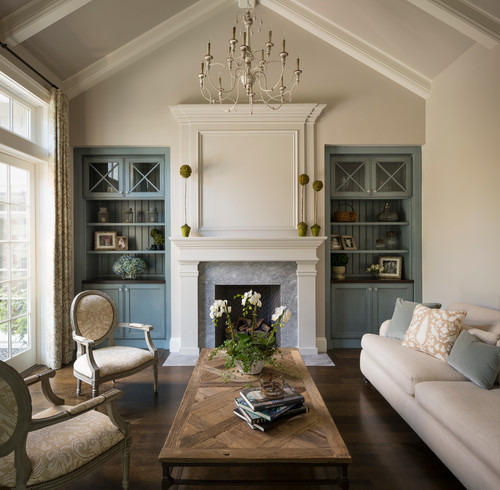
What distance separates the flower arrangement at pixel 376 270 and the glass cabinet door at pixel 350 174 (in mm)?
948

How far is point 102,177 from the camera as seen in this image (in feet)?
14.2

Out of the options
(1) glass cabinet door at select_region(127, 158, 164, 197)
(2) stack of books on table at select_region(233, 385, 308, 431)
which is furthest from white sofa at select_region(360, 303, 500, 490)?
(1) glass cabinet door at select_region(127, 158, 164, 197)

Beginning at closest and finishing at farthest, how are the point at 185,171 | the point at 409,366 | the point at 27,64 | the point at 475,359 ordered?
the point at 475,359, the point at 409,366, the point at 27,64, the point at 185,171

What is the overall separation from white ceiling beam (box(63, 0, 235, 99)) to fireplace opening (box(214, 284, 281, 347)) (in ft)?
9.49

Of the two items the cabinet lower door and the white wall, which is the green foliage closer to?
the cabinet lower door

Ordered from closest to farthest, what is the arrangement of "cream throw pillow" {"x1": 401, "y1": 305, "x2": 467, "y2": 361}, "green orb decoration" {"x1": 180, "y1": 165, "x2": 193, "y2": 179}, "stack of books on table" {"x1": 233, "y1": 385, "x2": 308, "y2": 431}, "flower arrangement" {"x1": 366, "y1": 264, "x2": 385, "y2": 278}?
"stack of books on table" {"x1": 233, "y1": 385, "x2": 308, "y2": 431} < "cream throw pillow" {"x1": 401, "y1": 305, "x2": 467, "y2": 361} < "green orb decoration" {"x1": 180, "y1": 165, "x2": 193, "y2": 179} < "flower arrangement" {"x1": 366, "y1": 264, "x2": 385, "y2": 278}

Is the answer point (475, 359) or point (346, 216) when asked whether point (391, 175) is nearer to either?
point (346, 216)

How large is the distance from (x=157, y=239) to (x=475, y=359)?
3.50 meters

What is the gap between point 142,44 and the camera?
4012mm

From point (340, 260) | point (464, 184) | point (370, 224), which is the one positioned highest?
point (464, 184)

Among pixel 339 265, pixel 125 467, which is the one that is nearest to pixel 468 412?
pixel 125 467

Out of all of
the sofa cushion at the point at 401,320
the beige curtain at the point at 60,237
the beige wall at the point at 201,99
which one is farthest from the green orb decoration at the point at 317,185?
the beige curtain at the point at 60,237

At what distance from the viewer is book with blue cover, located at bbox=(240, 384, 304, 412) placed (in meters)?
1.80

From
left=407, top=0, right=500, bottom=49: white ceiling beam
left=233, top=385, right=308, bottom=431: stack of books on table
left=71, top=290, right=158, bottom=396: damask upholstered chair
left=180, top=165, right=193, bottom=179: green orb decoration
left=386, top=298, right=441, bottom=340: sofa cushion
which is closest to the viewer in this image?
left=233, top=385, right=308, bottom=431: stack of books on table
